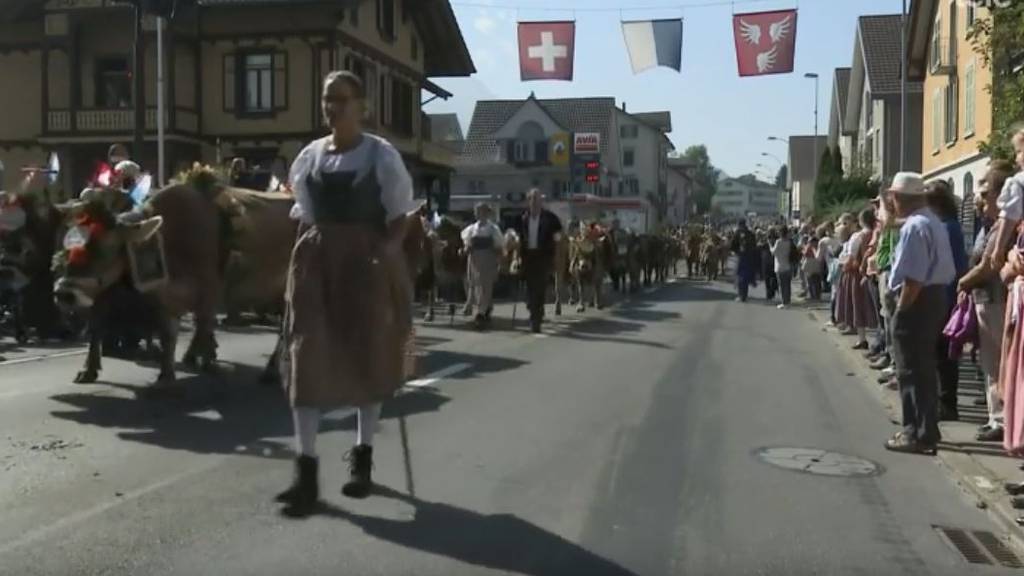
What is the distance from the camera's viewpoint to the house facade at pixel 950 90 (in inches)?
1222

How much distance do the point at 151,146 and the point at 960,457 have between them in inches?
1159

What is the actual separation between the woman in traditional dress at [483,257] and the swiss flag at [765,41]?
10.6 metres

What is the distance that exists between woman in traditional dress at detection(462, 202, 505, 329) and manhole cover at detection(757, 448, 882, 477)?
31.0 feet

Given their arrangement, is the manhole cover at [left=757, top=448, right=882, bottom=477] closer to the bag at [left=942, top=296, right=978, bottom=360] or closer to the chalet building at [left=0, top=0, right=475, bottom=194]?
the bag at [left=942, top=296, right=978, bottom=360]

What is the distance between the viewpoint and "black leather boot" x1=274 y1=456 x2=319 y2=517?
606cm

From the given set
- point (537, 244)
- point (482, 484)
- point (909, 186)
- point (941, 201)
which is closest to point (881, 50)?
point (537, 244)

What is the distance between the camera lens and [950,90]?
118ft

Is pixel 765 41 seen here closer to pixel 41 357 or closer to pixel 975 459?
pixel 41 357

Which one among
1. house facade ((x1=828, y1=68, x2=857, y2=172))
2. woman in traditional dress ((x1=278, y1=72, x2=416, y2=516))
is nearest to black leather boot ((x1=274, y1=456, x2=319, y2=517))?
woman in traditional dress ((x1=278, y1=72, x2=416, y2=516))

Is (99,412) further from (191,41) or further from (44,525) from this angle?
(191,41)

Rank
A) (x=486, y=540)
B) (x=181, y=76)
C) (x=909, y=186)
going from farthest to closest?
(x=181, y=76) → (x=909, y=186) → (x=486, y=540)

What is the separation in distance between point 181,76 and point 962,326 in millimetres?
29578

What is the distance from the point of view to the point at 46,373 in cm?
1122

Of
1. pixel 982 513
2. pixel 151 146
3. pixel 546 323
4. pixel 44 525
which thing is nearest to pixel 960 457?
pixel 982 513
